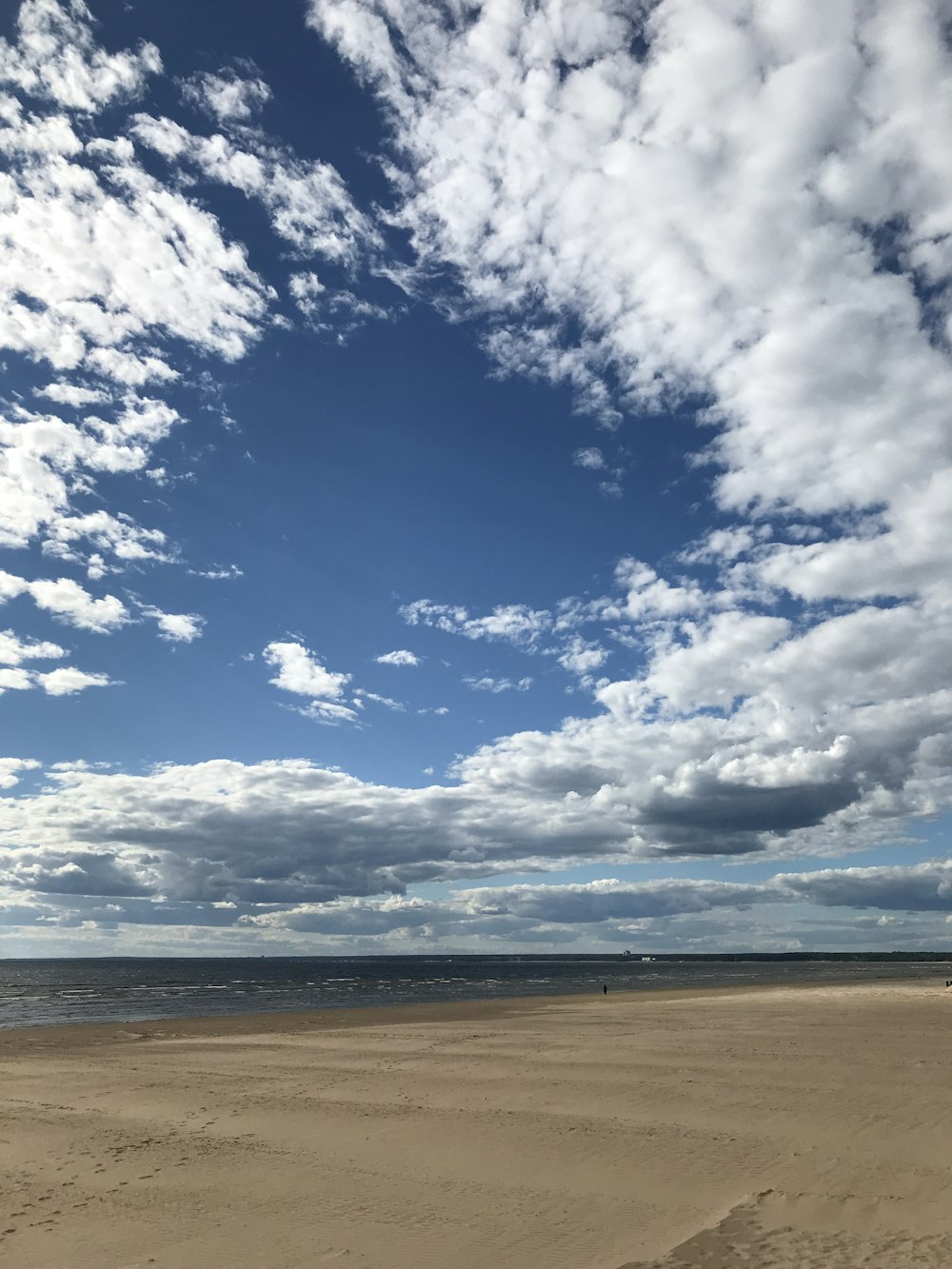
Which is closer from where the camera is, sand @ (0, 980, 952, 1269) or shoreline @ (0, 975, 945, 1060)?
sand @ (0, 980, 952, 1269)

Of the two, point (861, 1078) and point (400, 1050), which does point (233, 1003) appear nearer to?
point (400, 1050)

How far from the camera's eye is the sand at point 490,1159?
10445mm

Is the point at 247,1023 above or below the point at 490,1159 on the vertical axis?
below

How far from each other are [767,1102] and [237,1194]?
1175 cm

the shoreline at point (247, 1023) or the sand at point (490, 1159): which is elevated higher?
the sand at point (490, 1159)

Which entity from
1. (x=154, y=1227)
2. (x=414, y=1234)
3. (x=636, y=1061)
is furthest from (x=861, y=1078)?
(x=154, y=1227)

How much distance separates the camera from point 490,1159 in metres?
14.4

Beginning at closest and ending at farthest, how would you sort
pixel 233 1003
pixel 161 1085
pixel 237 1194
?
pixel 237 1194 < pixel 161 1085 < pixel 233 1003

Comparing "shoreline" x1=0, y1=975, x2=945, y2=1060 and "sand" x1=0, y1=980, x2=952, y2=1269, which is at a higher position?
"sand" x1=0, y1=980, x2=952, y2=1269

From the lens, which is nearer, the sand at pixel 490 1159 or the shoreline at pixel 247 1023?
the sand at pixel 490 1159

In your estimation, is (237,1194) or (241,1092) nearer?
(237,1194)

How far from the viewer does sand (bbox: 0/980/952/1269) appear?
10.4 metres

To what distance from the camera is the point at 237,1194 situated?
42.1ft

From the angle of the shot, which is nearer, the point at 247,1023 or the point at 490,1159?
the point at 490,1159
